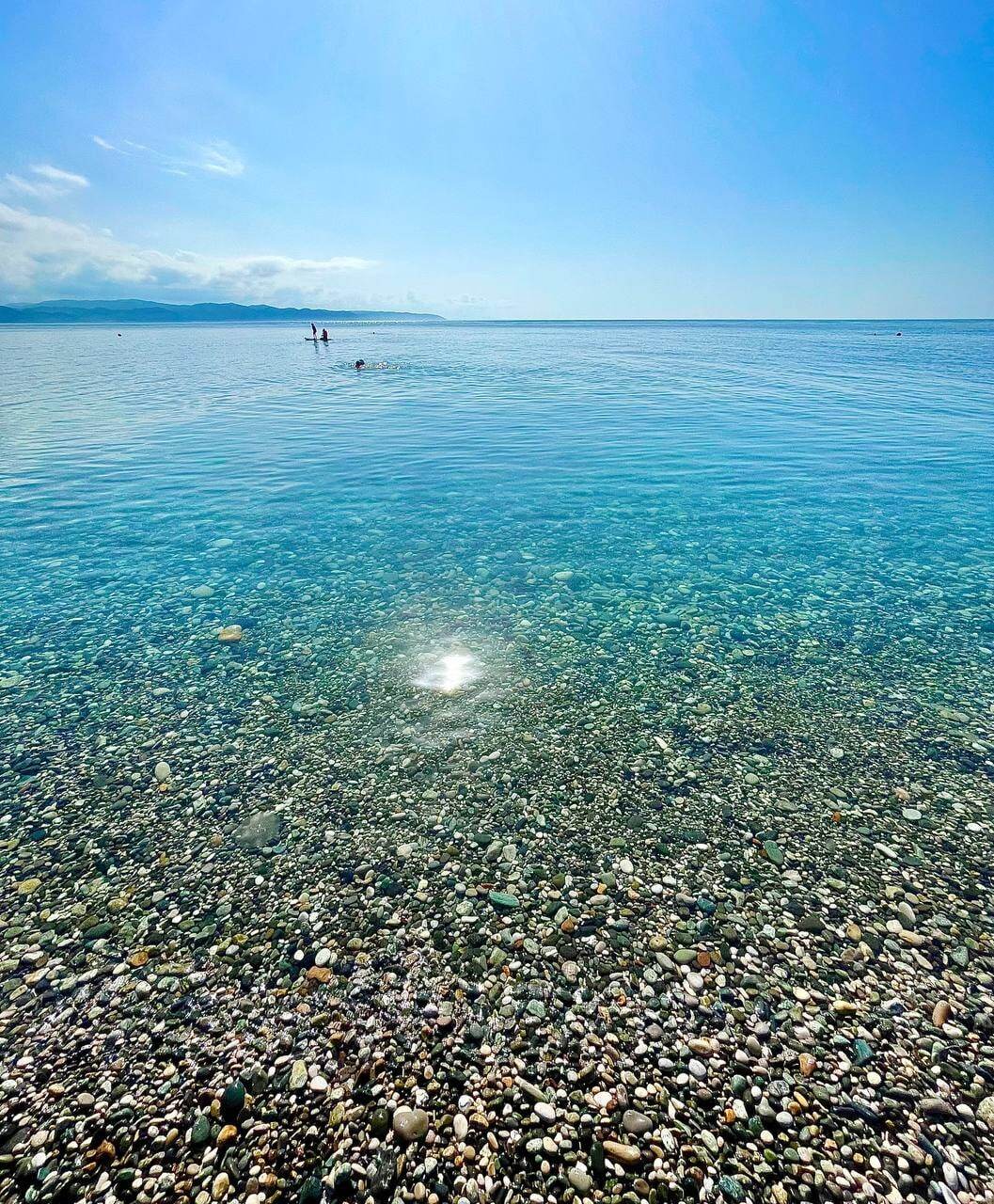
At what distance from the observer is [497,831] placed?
24.5 ft

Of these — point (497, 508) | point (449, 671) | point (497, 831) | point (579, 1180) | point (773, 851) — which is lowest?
point (497, 508)

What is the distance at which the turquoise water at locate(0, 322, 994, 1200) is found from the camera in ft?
15.9

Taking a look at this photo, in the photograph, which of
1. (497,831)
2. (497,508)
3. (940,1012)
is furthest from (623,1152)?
(497,508)

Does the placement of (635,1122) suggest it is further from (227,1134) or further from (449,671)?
(449,671)

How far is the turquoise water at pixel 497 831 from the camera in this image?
4836mm

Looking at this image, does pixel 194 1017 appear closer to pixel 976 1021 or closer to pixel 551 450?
pixel 976 1021

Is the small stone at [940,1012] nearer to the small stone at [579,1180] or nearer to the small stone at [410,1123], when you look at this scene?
the small stone at [579,1180]

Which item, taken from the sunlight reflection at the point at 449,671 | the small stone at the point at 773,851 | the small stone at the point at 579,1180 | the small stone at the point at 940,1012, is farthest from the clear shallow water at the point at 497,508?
the small stone at the point at 579,1180

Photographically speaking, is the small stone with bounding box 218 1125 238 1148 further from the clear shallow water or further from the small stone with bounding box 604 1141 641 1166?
the clear shallow water

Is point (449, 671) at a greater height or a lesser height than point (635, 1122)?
lesser

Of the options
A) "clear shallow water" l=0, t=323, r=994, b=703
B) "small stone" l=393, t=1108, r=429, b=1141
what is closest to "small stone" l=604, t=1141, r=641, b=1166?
"small stone" l=393, t=1108, r=429, b=1141


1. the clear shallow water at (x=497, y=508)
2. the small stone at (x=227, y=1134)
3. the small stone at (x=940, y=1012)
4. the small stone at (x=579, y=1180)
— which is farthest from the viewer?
the clear shallow water at (x=497, y=508)

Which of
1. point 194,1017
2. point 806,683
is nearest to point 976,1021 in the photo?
point 806,683

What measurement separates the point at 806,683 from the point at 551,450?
21327mm
